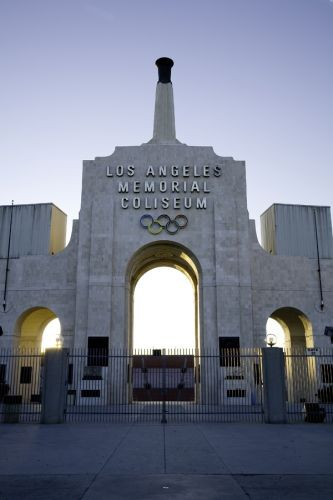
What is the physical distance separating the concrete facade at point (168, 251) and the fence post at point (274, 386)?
1171 centimetres

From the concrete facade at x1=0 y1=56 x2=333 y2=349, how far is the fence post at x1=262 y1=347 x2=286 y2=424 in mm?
11707

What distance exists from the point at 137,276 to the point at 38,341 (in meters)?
10.4

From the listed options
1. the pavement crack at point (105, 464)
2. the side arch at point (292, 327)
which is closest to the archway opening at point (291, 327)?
the side arch at point (292, 327)

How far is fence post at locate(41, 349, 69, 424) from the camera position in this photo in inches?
841

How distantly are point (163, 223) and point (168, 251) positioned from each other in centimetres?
357

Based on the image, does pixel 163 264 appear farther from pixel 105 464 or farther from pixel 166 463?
pixel 105 464

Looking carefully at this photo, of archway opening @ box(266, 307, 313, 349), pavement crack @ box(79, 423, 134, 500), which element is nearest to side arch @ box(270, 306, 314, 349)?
archway opening @ box(266, 307, 313, 349)

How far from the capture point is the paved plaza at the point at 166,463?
30.6 ft

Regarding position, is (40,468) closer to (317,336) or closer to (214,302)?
(214,302)

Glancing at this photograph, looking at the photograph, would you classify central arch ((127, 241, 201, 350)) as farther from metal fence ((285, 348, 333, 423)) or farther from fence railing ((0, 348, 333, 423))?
metal fence ((285, 348, 333, 423))

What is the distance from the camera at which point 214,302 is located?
34.7 metres

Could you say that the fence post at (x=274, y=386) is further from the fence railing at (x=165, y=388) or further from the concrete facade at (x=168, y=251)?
the concrete facade at (x=168, y=251)

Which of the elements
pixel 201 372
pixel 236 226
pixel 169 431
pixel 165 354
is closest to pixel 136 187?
pixel 236 226

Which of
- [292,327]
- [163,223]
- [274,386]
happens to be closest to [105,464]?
[274,386]
